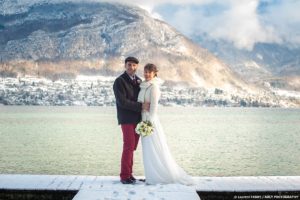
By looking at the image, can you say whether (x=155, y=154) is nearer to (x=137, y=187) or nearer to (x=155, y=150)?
(x=155, y=150)

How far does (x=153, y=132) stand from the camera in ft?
43.8

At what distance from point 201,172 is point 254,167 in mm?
6324

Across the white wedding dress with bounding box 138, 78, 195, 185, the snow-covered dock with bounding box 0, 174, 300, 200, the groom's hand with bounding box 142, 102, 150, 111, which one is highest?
the groom's hand with bounding box 142, 102, 150, 111

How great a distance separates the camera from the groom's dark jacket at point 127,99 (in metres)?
13.0

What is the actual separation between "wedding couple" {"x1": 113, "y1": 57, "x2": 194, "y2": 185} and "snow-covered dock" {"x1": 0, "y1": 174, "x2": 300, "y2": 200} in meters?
0.39

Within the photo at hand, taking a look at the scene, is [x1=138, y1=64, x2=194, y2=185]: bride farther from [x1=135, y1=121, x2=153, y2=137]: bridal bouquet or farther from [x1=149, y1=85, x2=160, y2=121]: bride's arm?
[x1=135, y1=121, x2=153, y2=137]: bridal bouquet

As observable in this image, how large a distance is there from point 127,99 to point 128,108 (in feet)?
0.81

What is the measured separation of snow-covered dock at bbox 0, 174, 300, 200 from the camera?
11700 mm

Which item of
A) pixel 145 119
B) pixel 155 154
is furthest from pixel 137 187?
pixel 145 119

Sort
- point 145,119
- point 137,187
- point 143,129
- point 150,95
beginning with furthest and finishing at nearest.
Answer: point 145,119 → point 150,95 → point 143,129 → point 137,187

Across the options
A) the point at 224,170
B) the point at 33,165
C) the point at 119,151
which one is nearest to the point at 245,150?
the point at 119,151

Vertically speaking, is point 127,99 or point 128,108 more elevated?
point 127,99

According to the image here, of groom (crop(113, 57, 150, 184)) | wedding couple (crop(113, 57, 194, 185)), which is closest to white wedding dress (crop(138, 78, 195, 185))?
wedding couple (crop(113, 57, 194, 185))

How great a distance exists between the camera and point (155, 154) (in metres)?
13.4
